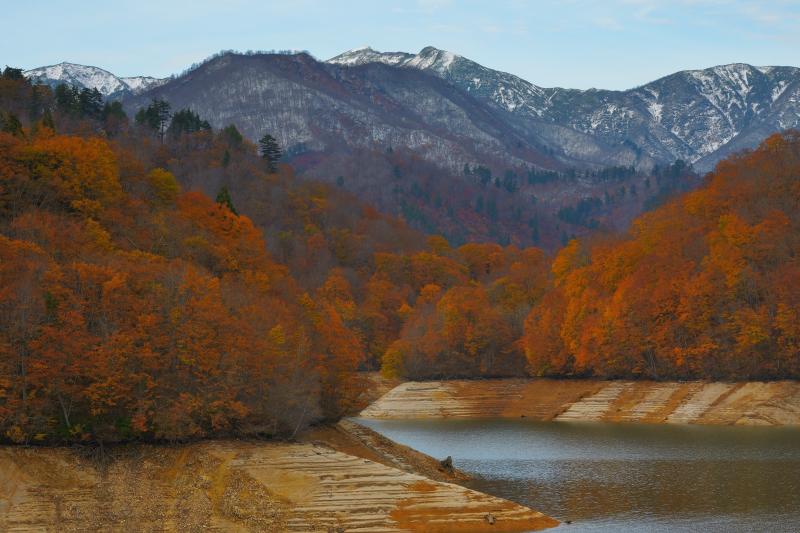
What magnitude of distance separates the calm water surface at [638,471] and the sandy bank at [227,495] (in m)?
7.15

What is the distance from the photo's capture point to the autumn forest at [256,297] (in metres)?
64.6

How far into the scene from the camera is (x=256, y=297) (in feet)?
286

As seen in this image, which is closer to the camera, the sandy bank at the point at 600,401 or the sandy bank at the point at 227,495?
the sandy bank at the point at 227,495

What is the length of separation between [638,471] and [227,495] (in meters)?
31.6

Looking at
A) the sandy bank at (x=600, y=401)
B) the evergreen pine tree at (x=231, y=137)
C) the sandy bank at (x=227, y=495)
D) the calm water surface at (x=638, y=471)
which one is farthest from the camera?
the evergreen pine tree at (x=231, y=137)

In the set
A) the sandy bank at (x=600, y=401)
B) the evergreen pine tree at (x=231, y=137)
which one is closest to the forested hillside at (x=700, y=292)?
the sandy bank at (x=600, y=401)

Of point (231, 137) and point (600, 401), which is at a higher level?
point (231, 137)

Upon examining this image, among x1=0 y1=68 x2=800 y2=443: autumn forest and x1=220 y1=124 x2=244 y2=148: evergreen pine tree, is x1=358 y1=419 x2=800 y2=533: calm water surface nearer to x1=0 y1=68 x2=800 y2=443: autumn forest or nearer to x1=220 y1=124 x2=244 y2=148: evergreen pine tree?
x1=0 y1=68 x2=800 y2=443: autumn forest

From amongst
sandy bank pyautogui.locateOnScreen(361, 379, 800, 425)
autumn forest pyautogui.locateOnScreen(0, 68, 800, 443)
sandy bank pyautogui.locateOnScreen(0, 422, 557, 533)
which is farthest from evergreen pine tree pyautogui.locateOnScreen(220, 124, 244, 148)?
sandy bank pyautogui.locateOnScreen(0, 422, 557, 533)

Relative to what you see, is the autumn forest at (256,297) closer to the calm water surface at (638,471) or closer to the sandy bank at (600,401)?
the sandy bank at (600,401)

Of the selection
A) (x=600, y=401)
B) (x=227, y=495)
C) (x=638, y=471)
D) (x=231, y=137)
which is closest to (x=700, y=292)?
(x=600, y=401)

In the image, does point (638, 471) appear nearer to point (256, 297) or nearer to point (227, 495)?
point (227, 495)

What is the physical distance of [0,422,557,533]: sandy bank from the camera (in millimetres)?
54594

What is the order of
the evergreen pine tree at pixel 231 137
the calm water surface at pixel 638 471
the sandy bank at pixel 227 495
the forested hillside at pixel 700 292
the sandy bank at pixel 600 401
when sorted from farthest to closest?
the evergreen pine tree at pixel 231 137, the forested hillside at pixel 700 292, the sandy bank at pixel 600 401, the calm water surface at pixel 638 471, the sandy bank at pixel 227 495
